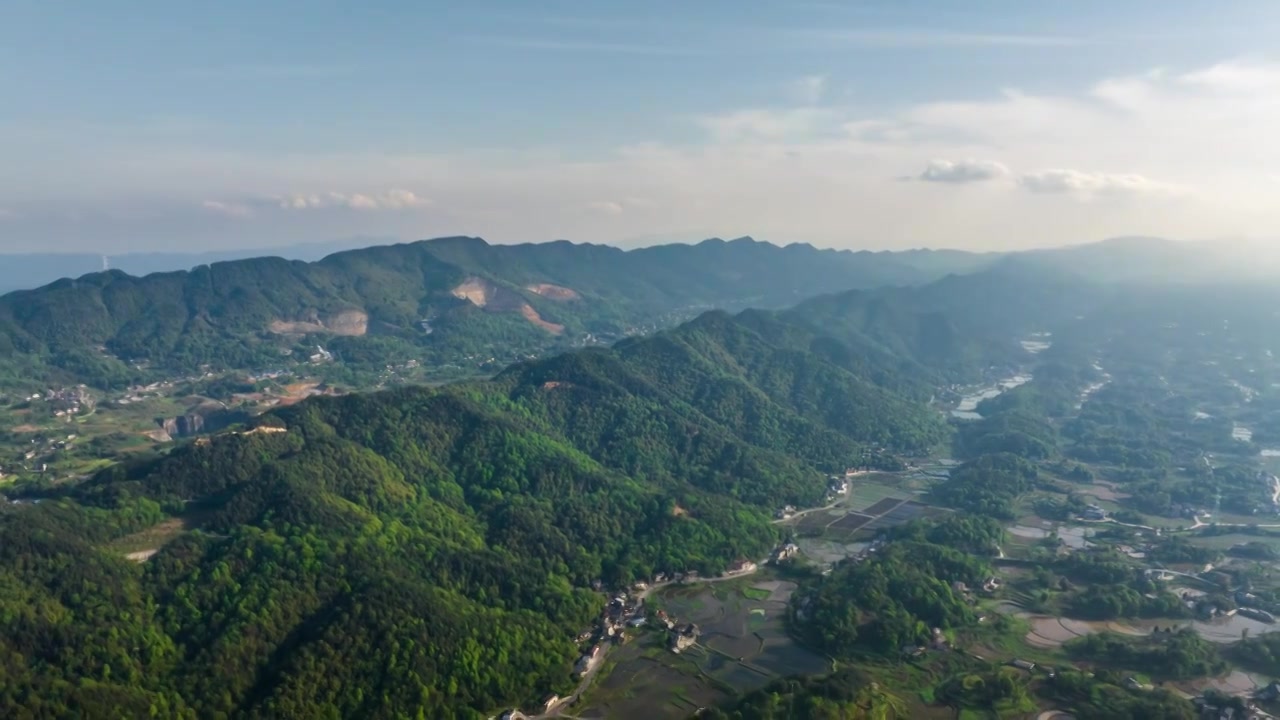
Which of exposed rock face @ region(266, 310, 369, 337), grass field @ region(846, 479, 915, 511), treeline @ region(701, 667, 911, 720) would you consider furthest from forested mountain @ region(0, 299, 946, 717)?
exposed rock face @ region(266, 310, 369, 337)

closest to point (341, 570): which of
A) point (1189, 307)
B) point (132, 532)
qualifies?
point (132, 532)

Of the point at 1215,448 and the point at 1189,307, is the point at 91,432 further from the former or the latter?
the point at 1189,307

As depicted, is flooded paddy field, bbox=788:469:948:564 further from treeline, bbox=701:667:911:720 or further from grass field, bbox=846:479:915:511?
treeline, bbox=701:667:911:720

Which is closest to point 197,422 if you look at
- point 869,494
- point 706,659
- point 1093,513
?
point 869,494

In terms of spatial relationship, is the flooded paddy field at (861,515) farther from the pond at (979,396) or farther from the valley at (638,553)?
the pond at (979,396)

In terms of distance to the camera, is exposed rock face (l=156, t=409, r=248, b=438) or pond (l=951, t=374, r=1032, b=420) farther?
pond (l=951, t=374, r=1032, b=420)
